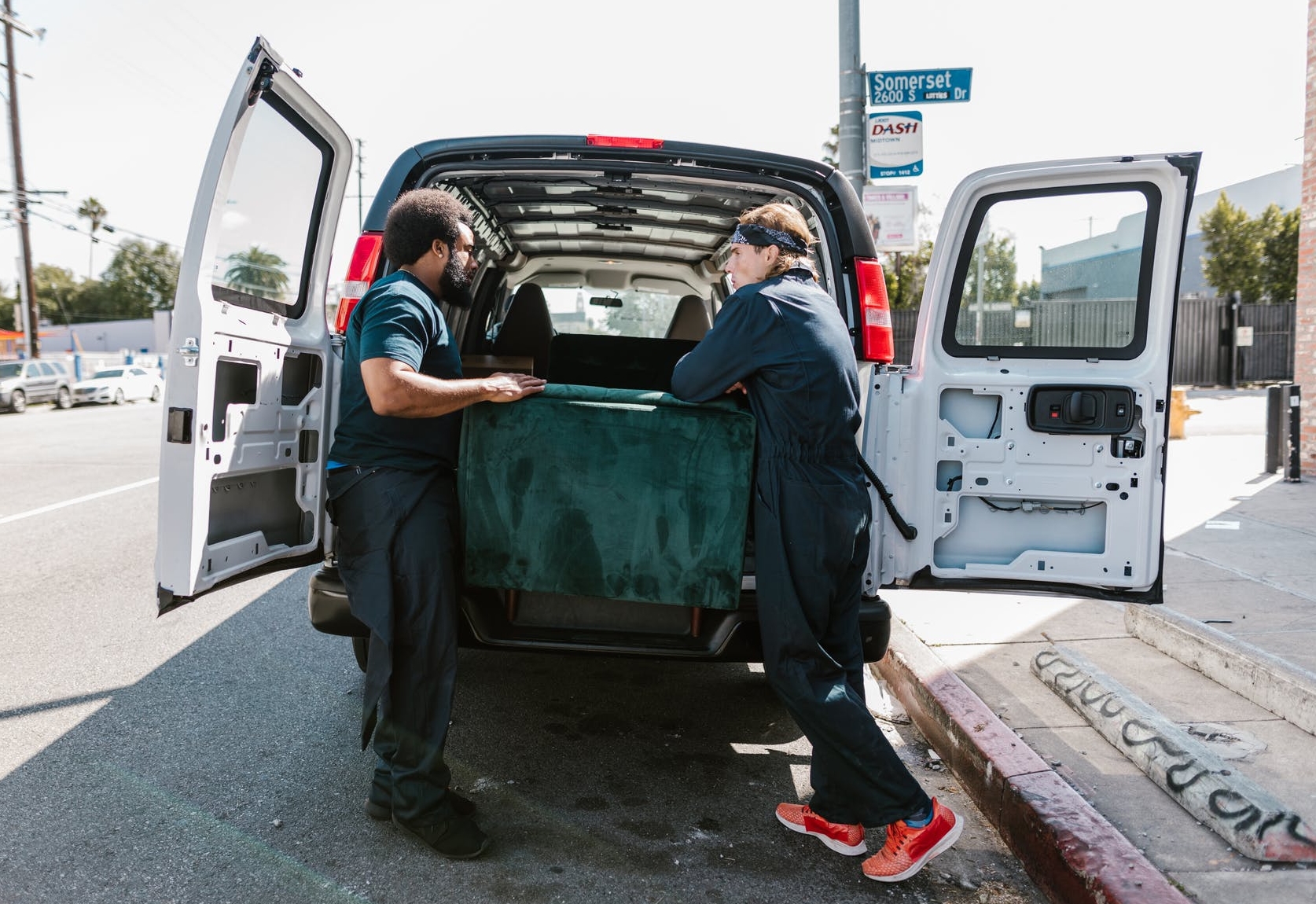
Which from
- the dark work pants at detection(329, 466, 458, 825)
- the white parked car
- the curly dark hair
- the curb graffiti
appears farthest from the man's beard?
the white parked car

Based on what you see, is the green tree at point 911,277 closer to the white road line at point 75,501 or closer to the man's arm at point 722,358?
the white road line at point 75,501

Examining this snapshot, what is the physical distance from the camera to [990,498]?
3357 millimetres

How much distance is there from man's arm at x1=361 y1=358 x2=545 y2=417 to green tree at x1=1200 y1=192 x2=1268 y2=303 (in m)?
34.8

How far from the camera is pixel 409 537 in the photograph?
9.52ft

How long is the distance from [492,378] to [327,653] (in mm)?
2469

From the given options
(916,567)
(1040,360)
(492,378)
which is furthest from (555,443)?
(1040,360)

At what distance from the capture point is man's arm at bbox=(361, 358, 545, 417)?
2.73 metres

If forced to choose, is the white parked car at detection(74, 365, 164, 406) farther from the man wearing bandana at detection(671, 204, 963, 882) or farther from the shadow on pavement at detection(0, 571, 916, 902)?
the man wearing bandana at detection(671, 204, 963, 882)

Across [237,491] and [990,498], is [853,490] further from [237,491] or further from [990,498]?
[237,491]

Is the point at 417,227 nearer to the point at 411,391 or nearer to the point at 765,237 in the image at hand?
the point at 411,391

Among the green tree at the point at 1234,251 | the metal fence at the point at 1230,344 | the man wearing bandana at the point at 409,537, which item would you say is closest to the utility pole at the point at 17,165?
the metal fence at the point at 1230,344

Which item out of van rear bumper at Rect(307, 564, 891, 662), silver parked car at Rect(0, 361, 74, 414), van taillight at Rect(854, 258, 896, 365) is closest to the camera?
van rear bumper at Rect(307, 564, 891, 662)

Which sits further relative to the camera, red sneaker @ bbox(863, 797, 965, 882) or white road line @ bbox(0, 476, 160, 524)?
white road line @ bbox(0, 476, 160, 524)

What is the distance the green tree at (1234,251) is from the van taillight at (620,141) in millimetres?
33830
